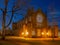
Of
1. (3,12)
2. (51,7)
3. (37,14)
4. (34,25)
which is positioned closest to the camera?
(3,12)

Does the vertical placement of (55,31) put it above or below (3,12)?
below

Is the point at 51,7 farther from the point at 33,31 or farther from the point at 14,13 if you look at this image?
the point at 33,31

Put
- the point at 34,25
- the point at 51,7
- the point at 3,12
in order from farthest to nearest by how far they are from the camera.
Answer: the point at 34,25
the point at 51,7
the point at 3,12

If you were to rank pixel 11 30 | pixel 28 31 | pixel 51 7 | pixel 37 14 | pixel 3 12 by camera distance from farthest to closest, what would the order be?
pixel 11 30 → pixel 37 14 → pixel 28 31 → pixel 51 7 → pixel 3 12

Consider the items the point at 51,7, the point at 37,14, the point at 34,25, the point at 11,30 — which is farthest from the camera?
the point at 11,30

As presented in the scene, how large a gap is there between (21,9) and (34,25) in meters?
20.0

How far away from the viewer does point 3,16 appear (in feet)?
109


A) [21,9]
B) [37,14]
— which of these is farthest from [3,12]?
[37,14]

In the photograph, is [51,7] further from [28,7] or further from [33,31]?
[33,31]

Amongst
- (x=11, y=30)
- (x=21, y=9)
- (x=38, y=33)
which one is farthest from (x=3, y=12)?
(x=11, y=30)

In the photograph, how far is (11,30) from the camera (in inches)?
2537

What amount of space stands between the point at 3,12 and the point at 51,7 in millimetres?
10988

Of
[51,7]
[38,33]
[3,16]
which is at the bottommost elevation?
[38,33]

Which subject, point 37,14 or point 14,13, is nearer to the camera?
point 14,13
